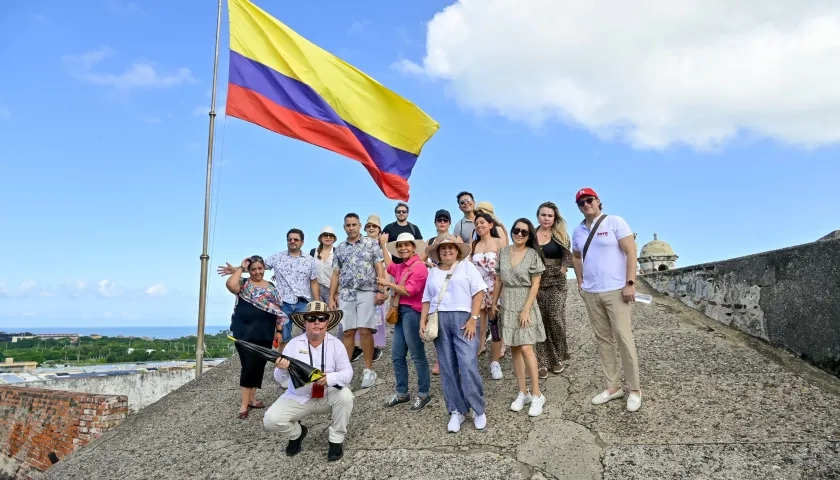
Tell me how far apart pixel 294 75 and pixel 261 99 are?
703mm

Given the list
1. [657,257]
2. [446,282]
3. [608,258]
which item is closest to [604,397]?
[608,258]

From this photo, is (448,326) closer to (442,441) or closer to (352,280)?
(442,441)

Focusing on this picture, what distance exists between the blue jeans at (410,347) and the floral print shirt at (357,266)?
86 centimetres

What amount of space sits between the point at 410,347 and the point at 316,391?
114 centimetres

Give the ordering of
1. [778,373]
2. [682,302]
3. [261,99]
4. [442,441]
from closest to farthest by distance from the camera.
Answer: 1. [442,441]
2. [778,373]
3. [261,99]
4. [682,302]

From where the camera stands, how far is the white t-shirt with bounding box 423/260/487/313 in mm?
4711

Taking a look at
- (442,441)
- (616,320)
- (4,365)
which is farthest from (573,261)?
(4,365)

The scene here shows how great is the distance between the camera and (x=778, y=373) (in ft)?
16.9

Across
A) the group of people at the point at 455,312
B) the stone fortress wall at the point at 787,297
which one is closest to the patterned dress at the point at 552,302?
the group of people at the point at 455,312

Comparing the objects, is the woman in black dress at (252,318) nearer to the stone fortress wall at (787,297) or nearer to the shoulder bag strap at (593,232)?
the shoulder bag strap at (593,232)

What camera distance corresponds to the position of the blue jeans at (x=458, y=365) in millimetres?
4602

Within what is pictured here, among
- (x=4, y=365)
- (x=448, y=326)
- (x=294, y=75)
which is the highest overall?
(x=294, y=75)

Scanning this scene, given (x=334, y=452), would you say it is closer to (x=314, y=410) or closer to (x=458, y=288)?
(x=314, y=410)

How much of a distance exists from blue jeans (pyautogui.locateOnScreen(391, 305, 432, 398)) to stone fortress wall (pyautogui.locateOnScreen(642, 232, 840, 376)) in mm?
3843
